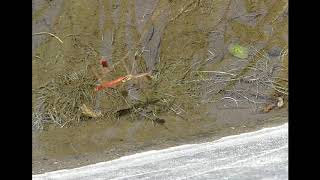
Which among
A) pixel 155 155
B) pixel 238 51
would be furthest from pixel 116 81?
pixel 238 51

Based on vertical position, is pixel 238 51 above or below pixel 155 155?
above

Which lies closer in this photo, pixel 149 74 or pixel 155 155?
pixel 155 155

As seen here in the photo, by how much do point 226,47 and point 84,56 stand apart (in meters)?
1.14

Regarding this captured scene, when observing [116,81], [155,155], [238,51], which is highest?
[238,51]

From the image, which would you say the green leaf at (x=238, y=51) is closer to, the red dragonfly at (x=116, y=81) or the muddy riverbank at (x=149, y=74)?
the muddy riverbank at (x=149, y=74)

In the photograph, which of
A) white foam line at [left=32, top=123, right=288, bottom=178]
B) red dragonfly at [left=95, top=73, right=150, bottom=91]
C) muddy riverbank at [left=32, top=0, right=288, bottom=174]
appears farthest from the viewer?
red dragonfly at [left=95, top=73, right=150, bottom=91]

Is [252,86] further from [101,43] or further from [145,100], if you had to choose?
[101,43]

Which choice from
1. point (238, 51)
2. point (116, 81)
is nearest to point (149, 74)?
point (116, 81)

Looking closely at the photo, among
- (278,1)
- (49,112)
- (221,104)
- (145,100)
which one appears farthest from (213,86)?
(49,112)

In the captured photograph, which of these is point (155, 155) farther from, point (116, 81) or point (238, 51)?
point (238, 51)

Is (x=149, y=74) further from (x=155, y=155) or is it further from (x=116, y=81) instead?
(x=155, y=155)

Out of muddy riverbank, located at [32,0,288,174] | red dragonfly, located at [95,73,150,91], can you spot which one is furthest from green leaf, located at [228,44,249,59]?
red dragonfly, located at [95,73,150,91]

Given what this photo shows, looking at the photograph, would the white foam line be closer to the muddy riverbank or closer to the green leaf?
the muddy riverbank

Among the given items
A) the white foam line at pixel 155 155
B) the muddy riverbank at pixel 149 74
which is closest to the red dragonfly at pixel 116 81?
the muddy riverbank at pixel 149 74
